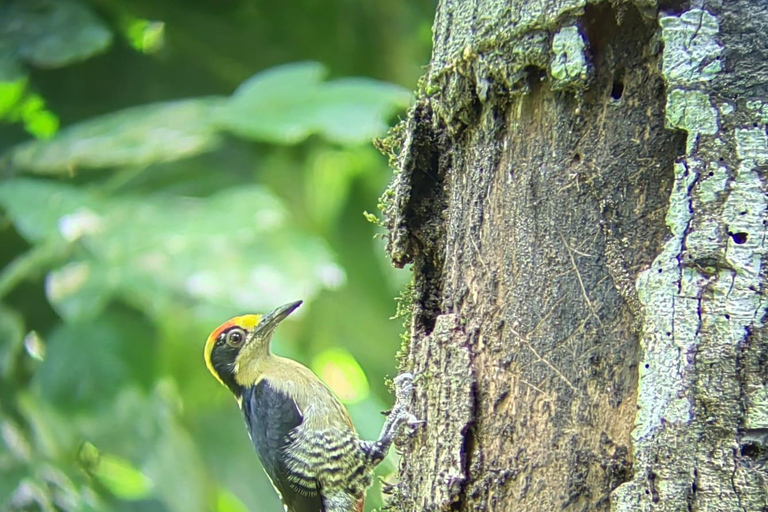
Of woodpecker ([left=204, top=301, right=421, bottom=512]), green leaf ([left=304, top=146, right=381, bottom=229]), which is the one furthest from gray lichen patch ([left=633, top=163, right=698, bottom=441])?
green leaf ([left=304, top=146, right=381, bottom=229])

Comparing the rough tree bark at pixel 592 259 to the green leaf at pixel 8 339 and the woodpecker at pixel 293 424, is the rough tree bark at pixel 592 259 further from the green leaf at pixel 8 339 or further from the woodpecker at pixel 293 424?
the green leaf at pixel 8 339

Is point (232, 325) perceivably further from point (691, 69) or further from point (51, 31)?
point (691, 69)

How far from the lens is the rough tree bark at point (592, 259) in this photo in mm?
1766

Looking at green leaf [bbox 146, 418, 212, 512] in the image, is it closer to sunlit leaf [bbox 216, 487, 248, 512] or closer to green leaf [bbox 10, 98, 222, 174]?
sunlit leaf [bbox 216, 487, 248, 512]

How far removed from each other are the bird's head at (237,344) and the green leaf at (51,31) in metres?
1.53

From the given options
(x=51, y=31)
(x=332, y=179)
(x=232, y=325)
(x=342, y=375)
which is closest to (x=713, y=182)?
(x=232, y=325)

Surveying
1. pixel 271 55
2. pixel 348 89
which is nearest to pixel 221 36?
pixel 271 55

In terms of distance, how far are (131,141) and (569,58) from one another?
2.43 meters

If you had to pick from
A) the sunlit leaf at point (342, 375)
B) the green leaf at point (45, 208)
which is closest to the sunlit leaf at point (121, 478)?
the sunlit leaf at point (342, 375)

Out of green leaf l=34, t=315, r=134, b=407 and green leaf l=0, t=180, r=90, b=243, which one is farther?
green leaf l=34, t=315, r=134, b=407

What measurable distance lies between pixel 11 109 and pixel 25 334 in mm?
1371

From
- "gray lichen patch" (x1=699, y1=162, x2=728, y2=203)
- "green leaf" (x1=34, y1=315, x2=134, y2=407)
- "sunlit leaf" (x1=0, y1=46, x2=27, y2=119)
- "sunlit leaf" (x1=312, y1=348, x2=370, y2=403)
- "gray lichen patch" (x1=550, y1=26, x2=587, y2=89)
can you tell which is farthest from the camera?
"sunlit leaf" (x1=312, y1=348, x2=370, y2=403)

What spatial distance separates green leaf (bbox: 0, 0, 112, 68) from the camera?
174 inches

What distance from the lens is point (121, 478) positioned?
20.7 ft
